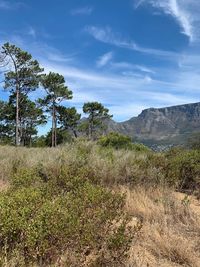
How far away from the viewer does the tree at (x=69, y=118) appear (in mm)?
42481

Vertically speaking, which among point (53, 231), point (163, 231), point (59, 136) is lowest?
point (163, 231)

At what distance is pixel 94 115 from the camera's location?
46656mm

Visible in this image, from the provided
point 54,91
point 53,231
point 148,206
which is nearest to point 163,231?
point 148,206

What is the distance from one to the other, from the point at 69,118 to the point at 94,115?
3989mm

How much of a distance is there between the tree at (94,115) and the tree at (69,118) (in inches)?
70.4

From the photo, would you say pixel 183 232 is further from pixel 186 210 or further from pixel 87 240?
pixel 87 240

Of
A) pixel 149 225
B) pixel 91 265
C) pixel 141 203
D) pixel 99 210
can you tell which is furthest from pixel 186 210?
pixel 91 265

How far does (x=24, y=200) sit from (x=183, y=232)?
2.82 meters

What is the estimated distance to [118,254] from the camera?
440cm

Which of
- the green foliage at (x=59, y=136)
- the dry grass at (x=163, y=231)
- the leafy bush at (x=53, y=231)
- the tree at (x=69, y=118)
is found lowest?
the dry grass at (x=163, y=231)

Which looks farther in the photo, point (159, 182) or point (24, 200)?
point (159, 182)

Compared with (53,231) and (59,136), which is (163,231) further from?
(59,136)

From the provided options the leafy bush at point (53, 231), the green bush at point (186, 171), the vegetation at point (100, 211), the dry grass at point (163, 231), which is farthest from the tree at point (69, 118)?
the leafy bush at point (53, 231)

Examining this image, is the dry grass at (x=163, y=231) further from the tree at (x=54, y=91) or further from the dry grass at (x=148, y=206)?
the tree at (x=54, y=91)
